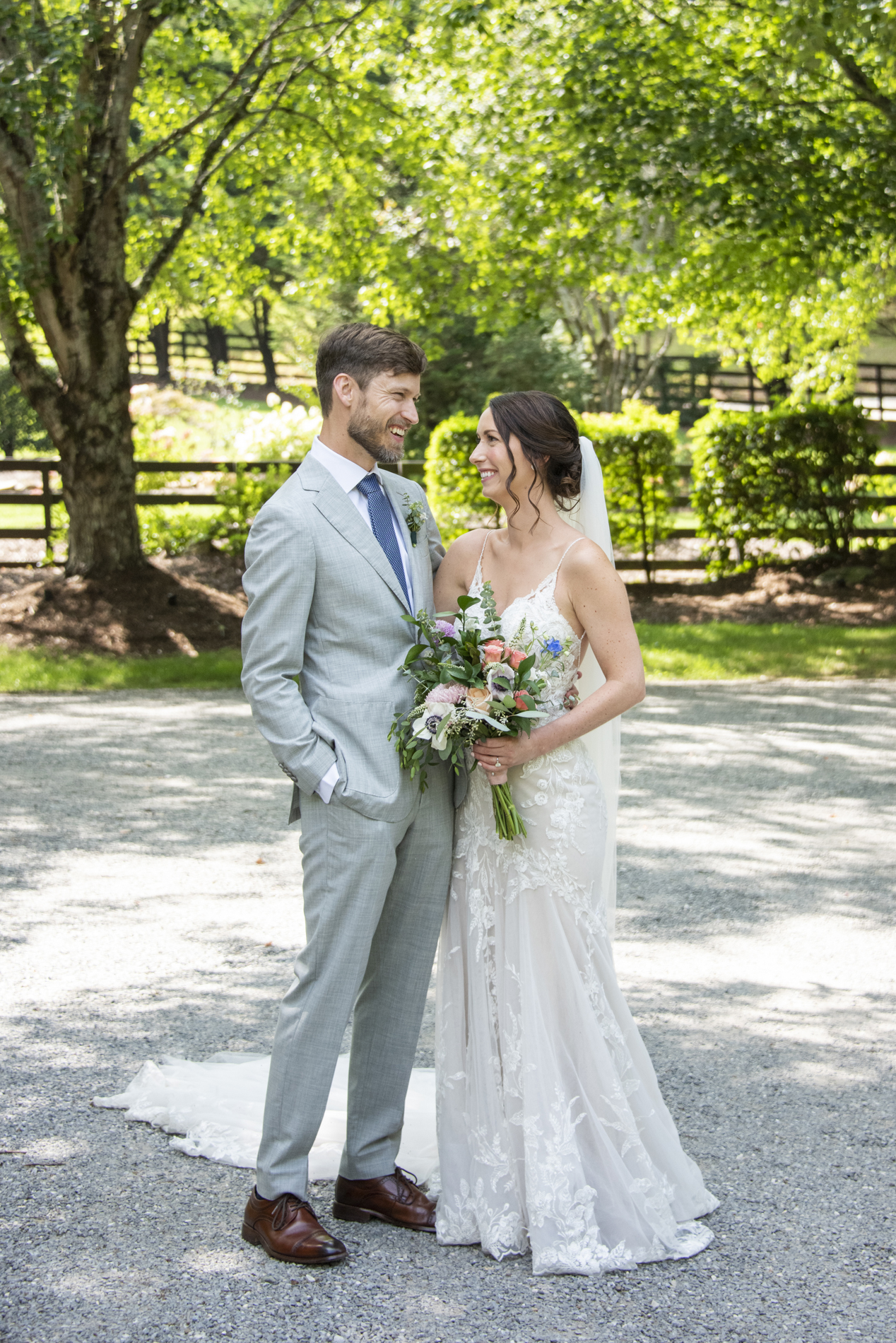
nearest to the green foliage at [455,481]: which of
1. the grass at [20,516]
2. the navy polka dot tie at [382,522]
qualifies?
the grass at [20,516]

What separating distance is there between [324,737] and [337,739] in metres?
0.03

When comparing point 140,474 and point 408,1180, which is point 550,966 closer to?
point 408,1180

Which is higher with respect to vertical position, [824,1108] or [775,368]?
[775,368]

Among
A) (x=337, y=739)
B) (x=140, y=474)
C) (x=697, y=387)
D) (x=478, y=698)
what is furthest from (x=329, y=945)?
(x=697, y=387)

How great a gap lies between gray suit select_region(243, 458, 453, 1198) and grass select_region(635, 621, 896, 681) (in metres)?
8.63

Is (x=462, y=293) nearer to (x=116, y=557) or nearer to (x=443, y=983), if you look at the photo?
(x=116, y=557)

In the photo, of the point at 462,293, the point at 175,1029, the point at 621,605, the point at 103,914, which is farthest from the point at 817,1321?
the point at 462,293

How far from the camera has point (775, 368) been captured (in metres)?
23.1

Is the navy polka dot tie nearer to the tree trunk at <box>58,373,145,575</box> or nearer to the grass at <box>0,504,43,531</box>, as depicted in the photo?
the tree trunk at <box>58,373,145,575</box>

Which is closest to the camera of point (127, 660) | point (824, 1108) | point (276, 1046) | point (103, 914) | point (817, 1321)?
point (817, 1321)

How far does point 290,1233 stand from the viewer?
312 cm

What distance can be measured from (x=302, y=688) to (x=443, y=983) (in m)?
0.95

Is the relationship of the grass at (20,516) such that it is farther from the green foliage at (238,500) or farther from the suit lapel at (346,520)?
the suit lapel at (346,520)

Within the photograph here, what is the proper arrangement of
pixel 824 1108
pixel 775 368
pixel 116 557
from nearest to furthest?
1. pixel 824 1108
2. pixel 116 557
3. pixel 775 368
